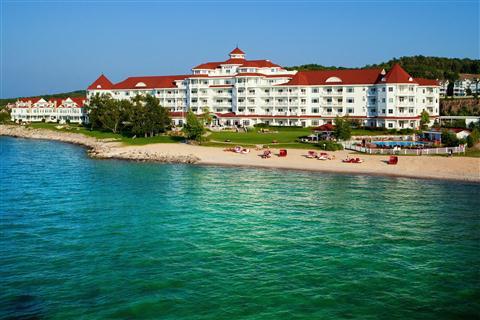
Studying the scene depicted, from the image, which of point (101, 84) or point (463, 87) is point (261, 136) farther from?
point (463, 87)

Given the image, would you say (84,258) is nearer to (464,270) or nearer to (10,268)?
(10,268)

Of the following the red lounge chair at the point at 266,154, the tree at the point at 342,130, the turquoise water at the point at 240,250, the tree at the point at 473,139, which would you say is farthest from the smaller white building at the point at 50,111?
the tree at the point at 473,139

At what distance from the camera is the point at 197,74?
10206cm

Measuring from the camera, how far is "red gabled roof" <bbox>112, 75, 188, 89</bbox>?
354ft

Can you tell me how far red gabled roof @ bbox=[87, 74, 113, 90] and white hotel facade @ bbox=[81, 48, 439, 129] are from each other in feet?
43.7

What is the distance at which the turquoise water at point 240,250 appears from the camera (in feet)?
62.7

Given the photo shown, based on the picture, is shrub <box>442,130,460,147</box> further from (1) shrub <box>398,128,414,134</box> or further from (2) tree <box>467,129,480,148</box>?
(1) shrub <box>398,128,414,134</box>

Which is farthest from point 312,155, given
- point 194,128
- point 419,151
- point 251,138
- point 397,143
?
point 194,128

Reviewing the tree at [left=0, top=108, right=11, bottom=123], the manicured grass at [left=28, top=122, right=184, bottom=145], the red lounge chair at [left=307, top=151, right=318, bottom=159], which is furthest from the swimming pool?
the tree at [left=0, top=108, right=11, bottom=123]

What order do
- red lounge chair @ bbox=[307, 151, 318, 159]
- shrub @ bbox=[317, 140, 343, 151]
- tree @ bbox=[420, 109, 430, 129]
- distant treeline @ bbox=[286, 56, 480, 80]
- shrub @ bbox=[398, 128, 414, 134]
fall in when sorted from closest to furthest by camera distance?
red lounge chair @ bbox=[307, 151, 318, 159] < shrub @ bbox=[317, 140, 343, 151] < shrub @ bbox=[398, 128, 414, 134] < tree @ bbox=[420, 109, 430, 129] < distant treeline @ bbox=[286, 56, 480, 80]

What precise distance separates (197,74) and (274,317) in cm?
8776

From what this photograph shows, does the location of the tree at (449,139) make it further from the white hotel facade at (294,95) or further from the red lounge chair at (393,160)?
the white hotel facade at (294,95)

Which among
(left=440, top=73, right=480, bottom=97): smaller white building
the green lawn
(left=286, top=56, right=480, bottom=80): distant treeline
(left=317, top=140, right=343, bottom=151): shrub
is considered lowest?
(left=317, top=140, right=343, bottom=151): shrub

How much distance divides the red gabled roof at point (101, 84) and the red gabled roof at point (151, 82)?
5.49 feet
